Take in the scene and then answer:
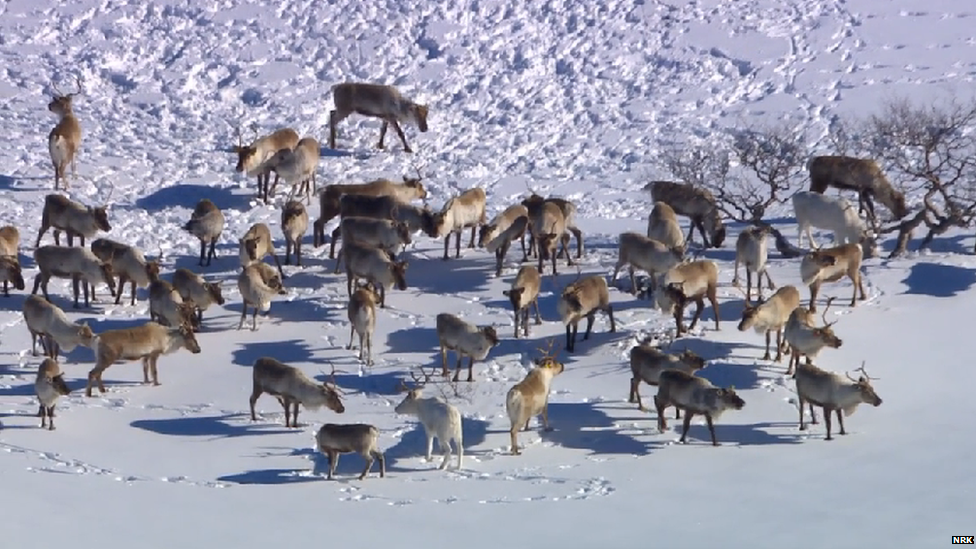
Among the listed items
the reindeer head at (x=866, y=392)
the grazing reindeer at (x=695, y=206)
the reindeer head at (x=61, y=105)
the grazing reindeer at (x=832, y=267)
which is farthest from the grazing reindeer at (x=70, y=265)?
the reindeer head at (x=866, y=392)

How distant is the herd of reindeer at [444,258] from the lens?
1845 cm

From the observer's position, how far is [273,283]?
22.1 m

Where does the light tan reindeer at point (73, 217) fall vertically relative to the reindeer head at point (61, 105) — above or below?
below

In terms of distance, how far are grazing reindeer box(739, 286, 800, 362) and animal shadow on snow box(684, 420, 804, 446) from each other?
66.8 inches

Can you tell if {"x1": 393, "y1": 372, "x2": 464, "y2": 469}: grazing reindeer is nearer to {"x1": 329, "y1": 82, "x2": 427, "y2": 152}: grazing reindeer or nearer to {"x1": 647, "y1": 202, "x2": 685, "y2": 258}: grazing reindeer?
{"x1": 647, "y1": 202, "x2": 685, "y2": 258}: grazing reindeer

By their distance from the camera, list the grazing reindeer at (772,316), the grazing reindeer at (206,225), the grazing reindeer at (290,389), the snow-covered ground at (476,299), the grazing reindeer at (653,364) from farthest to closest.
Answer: the grazing reindeer at (206,225) < the grazing reindeer at (772,316) < the grazing reindeer at (653,364) < the grazing reindeer at (290,389) < the snow-covered ground at (476,299)

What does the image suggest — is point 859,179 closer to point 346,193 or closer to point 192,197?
point 346,193

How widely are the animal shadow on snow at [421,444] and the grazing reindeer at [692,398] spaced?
6.53ft

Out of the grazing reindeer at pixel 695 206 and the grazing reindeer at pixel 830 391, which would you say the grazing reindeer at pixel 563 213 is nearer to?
the grazing reindeer at pixel 695 206

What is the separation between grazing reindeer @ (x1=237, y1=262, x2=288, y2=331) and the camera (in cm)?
2158

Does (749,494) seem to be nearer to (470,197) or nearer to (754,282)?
(754,282)

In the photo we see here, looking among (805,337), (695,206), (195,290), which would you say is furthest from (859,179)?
(195,290)

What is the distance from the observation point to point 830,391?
60.4 feet

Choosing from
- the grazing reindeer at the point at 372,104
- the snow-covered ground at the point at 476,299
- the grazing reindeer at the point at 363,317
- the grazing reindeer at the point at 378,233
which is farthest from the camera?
the grazing reindeer at the point at 372,104
